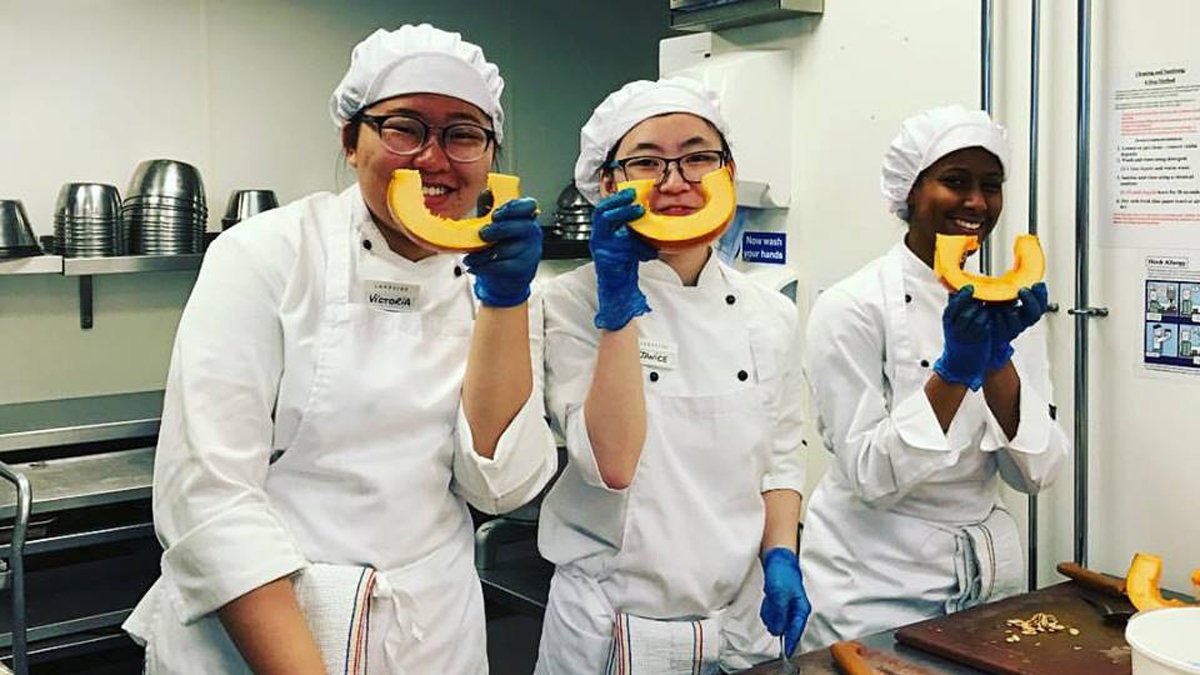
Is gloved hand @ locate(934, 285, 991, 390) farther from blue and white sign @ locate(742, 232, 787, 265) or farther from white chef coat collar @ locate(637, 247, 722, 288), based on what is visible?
blue and white sign @ locate(742, 232, 787, 265)

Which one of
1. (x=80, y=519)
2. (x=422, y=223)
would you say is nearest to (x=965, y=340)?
(x=422, y=223)

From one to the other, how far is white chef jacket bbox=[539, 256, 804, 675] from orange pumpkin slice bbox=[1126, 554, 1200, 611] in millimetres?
586

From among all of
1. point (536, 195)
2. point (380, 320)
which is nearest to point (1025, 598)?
point (380, 320)

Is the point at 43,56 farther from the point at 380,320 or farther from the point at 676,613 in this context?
the point at 676,613

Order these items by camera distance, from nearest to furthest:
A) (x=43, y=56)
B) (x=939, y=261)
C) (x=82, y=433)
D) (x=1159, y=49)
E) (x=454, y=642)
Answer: (x=454, y=642) < (x=939, y=261) < (x=1159, y=49) < (x=82, y=433) < (x=43, y=56)

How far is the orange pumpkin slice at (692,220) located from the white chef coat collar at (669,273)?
16 cm

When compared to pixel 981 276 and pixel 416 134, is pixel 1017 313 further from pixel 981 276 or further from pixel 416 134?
pixel 416 134

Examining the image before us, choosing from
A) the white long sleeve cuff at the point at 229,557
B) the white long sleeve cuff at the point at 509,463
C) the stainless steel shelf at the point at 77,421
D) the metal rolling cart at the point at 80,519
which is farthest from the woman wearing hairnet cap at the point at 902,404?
the stainless steel shelf at the point at 77,421

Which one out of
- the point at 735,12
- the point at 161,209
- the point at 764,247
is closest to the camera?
the point at 735,12

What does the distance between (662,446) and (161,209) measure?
6.75ft

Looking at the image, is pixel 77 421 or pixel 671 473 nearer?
pixel 671 473

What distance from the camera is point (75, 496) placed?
2564 millimetres

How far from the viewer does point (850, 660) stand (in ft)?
4.90

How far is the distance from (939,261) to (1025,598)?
0.59 metres
